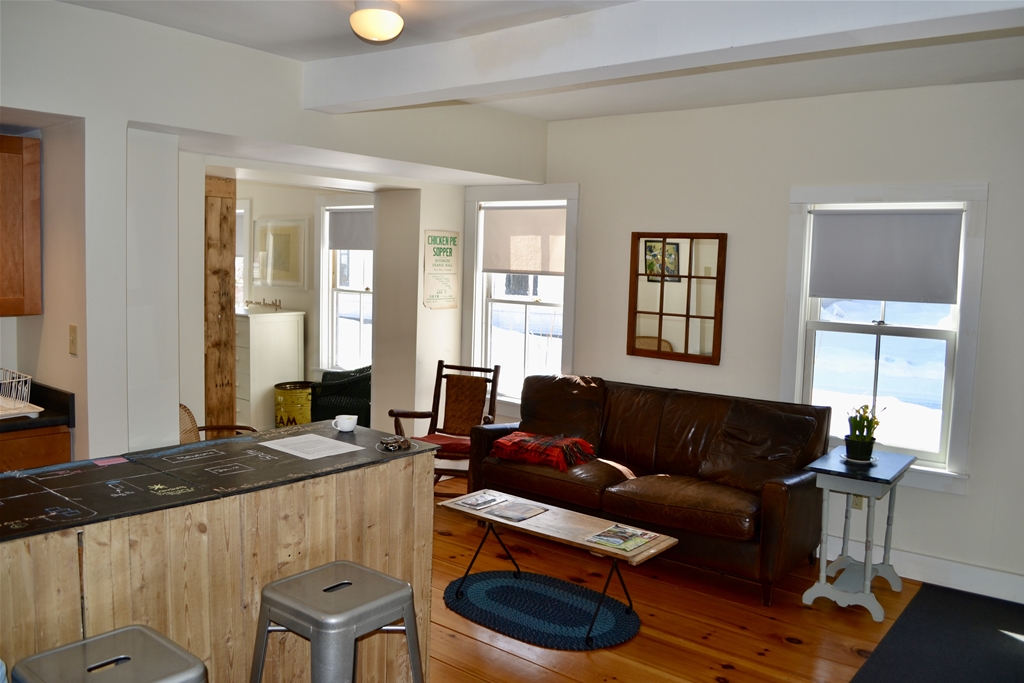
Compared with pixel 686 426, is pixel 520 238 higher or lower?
higher

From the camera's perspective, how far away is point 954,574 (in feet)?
13.9

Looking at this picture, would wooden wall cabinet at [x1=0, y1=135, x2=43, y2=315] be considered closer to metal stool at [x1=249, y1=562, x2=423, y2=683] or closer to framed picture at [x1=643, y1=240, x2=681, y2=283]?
metal stool at [x1=249, y1=562, x2=423, y2=683]

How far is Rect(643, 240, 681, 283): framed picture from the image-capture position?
5086 millimetres

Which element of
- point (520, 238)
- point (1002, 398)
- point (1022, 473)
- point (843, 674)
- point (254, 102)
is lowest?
point (843, 674)

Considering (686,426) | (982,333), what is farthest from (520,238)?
(982,333)

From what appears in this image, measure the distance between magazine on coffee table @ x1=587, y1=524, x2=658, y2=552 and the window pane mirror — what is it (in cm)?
171

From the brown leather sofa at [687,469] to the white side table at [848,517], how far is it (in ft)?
0.50

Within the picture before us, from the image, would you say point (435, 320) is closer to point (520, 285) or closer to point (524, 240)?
point (520, 285)

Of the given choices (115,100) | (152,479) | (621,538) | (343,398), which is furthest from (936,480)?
(343,398)

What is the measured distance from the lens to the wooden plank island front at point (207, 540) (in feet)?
6.59

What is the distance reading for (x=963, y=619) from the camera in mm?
3854

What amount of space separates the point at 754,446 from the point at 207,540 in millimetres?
3034

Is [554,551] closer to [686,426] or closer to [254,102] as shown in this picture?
[686,426]

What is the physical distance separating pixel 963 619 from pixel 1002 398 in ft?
3.70
